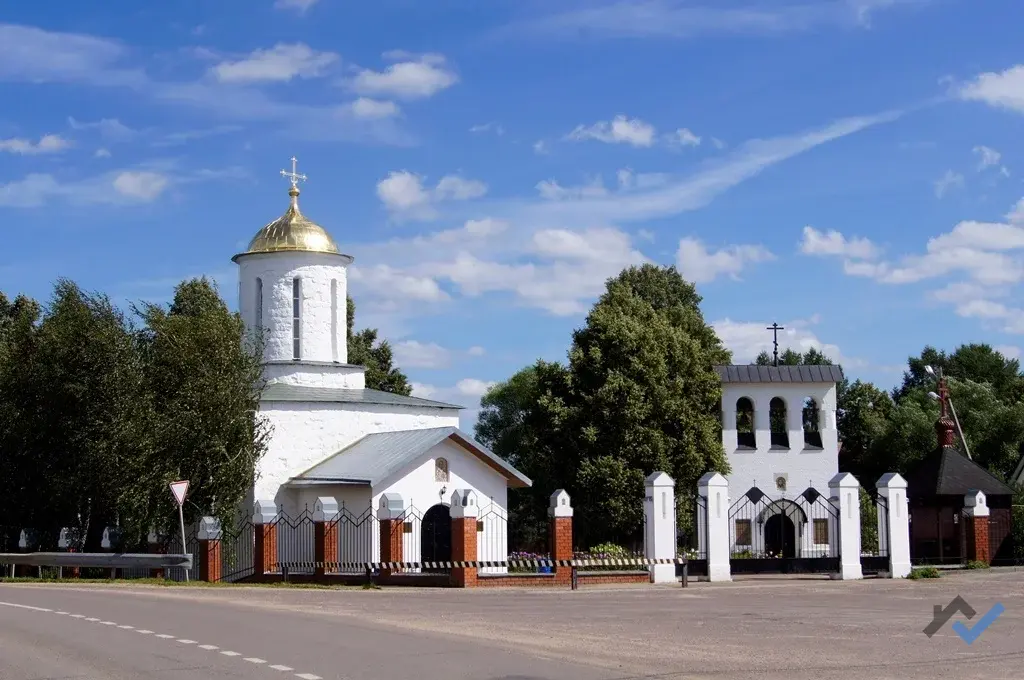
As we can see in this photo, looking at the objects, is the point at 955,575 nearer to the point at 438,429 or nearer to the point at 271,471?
the point at 438,429

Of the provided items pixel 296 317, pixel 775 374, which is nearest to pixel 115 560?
pixel 296 317

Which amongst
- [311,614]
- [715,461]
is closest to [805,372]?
[715,461]

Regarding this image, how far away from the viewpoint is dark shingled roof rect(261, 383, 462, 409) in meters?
37.0

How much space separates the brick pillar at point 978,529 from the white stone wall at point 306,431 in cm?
1600

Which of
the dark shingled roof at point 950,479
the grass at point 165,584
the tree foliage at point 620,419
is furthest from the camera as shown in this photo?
the tree foliage at point 620,419

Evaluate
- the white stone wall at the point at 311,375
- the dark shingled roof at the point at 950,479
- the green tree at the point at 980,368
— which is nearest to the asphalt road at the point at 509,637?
the dark shingled roof at the point at 950,479

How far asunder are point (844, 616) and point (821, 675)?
6.76 meters

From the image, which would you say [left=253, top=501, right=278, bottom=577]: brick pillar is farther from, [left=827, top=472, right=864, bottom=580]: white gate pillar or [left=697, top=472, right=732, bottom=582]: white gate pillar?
[left=827, top=472, right=864, bottom=580]: white gate pillar

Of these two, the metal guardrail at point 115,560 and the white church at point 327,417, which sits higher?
the white church at point 327,417

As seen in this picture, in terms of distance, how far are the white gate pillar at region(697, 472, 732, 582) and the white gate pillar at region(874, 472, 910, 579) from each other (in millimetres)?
3739

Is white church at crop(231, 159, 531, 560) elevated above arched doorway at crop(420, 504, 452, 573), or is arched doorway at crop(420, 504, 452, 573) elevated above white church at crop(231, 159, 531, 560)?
white church at crop(231, 159, 531, 560)

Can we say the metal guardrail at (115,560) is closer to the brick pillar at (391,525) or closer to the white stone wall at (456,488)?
the white stone wall at (456,488)

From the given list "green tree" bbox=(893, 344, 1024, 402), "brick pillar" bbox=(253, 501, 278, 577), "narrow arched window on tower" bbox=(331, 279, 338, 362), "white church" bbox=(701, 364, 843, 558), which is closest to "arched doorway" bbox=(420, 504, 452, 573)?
"brick pillar" bbox=(253, 501, 278, 577)

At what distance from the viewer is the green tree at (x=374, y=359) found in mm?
62562
